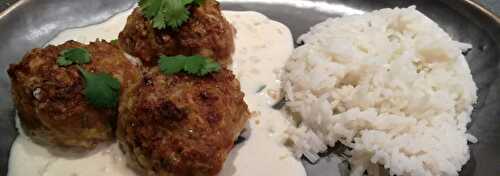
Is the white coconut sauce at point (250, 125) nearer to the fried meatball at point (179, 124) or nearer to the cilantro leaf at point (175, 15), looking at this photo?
the fried meatball at point (179, 124)

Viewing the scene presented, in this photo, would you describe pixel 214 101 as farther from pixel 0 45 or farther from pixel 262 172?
pixel 0 45

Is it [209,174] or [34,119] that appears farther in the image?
[34,119]

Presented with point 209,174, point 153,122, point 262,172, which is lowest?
point 262,172

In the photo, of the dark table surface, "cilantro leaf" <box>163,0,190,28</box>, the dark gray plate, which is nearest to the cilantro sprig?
"cilantro leaf" <box>163,0,190,28</box>

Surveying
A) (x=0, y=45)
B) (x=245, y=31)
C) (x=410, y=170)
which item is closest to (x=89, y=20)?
(x=0, y=45)

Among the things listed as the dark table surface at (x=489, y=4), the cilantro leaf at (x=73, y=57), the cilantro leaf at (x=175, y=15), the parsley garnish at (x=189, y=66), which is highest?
the cilantro leaf at (x=175, y=15)

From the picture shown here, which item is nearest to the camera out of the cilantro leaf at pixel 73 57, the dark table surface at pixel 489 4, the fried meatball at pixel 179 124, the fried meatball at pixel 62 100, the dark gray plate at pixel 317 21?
the fried meatball at pixel 179 124

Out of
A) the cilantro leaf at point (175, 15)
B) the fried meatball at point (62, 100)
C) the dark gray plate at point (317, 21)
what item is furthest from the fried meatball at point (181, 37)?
the dark gray plate at point (317, 21)
